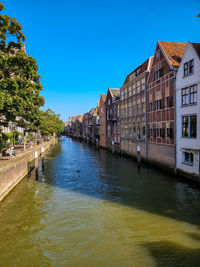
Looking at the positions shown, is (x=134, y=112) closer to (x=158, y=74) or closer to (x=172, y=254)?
(x=158, y=74)

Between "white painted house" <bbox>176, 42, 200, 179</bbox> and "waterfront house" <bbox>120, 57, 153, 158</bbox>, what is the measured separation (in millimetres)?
9556

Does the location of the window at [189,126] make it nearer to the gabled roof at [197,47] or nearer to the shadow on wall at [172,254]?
the gabled roof at [197,47]

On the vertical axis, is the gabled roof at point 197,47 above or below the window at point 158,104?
above

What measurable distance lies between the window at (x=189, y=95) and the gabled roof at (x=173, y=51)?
3.99 m

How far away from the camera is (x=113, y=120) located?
155 ft

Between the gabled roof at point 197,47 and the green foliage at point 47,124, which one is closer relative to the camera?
the gabled roof at point 197,47

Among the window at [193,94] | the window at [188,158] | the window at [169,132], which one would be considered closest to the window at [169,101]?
the window at [169,132]

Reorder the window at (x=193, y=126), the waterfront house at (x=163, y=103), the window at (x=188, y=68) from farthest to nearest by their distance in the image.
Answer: the waterfront house at (x=163, y=103) → the window at (x=188, y=68) → the window at (x=193, y=126)

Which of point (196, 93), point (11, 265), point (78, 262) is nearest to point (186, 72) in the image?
point (196, 93)

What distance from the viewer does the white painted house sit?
1838cm

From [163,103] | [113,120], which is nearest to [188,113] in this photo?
[163,103]

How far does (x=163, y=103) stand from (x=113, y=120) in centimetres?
2279

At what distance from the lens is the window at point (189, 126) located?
1883 cm

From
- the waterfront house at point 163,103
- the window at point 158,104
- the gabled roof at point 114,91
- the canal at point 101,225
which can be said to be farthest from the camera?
the gabled roof at point 114,91
